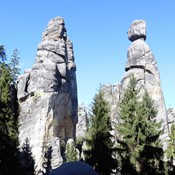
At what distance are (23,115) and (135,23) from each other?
Result: 28051mm

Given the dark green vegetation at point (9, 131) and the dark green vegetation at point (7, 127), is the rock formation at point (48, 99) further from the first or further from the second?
the dark green vegetation at point (7, 127)

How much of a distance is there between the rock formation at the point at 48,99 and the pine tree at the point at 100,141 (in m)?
24.4

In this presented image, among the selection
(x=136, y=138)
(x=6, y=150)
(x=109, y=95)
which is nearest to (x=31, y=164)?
(x=6, y=150)

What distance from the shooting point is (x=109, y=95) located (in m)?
69.2

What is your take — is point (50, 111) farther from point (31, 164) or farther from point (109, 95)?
point (109, 95)

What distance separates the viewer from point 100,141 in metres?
24.6

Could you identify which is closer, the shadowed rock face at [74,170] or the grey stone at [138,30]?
the shadowed rock face at [74,170]

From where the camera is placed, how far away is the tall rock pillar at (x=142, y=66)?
202 ft

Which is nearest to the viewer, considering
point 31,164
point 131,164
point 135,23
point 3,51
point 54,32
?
point 3,51

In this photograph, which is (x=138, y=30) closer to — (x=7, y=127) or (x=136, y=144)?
(x=7, y=127)

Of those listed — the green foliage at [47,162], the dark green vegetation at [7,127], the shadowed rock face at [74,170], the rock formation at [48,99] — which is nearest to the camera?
the shadowed rock face at [74,170]

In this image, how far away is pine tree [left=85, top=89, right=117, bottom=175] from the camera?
78.6 feet

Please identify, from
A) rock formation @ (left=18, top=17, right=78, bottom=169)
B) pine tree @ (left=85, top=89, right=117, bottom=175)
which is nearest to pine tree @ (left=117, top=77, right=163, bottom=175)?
pine tree @ (left=85, top=89, right=117, bottom=175)

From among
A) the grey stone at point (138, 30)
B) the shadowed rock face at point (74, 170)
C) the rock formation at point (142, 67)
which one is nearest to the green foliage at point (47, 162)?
the rock formation at point (142, 67)
